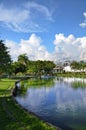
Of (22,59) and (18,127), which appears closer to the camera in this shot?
(18,127)

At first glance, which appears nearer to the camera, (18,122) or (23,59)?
(18,122)

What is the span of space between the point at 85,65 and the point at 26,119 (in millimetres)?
163557

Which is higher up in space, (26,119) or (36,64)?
(36,64)

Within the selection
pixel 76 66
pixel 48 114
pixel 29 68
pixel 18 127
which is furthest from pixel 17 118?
pixel 76 66

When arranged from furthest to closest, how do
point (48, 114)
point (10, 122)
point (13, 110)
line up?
point (48, 114)
point (13, 110)
point (10, 122)

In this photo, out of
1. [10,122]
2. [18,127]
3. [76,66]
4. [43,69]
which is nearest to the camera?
[18,127]

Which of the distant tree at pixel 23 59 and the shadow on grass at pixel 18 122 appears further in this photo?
the distant tree at pixel 23 59

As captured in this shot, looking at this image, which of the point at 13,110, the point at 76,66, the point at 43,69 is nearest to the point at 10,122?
the point at 13,110

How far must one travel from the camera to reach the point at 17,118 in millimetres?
19000

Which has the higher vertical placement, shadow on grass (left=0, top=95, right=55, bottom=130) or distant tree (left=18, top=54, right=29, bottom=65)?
distant tree (left=18, top=54, right=29, bottom=65)

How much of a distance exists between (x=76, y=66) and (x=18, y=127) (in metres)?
179

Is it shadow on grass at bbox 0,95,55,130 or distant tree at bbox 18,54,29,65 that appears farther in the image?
distant tree at bbox 18,54,29,65

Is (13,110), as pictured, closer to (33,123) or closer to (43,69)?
(33,123)

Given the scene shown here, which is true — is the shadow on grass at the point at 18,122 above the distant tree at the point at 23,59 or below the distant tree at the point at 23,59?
below
